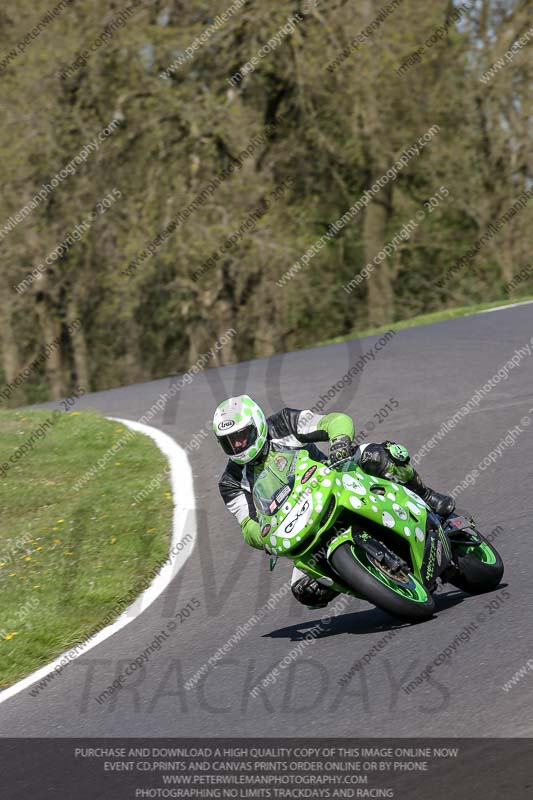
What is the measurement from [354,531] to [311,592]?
2.05 feet

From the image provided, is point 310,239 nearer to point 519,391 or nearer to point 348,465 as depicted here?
point 519,391

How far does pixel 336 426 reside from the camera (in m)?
6.83

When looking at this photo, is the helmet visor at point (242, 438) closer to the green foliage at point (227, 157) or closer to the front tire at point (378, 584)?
the front tire at point (378, 584)

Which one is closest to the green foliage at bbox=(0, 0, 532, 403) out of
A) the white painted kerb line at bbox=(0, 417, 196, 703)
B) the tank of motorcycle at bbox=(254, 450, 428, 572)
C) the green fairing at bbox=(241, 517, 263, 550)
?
the white painted kerb line at bbox=(0, 417, 196, 703)

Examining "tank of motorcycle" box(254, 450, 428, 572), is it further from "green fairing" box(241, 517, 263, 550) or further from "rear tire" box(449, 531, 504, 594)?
"rear tire" box(449, 531, 504, 594)

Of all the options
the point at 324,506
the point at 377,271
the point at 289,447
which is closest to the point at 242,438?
the point at 289,447

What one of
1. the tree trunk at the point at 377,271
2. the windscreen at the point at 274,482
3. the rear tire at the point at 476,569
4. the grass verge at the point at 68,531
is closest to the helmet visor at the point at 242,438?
the windscreen at the point at 274,482

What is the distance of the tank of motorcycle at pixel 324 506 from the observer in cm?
636

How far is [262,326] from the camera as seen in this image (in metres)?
29.8

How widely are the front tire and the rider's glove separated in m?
0.52

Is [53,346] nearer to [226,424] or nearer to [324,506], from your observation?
[226,424]

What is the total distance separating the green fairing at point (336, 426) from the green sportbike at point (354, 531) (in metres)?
0.18
